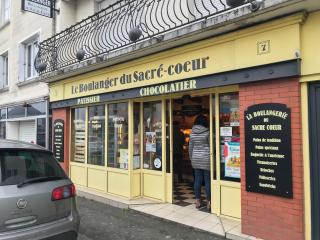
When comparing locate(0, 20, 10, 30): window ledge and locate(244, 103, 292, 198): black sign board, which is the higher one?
locate(0, 20, 10, 30): window ledge

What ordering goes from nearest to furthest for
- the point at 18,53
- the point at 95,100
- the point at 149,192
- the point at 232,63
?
the point at 232,63 → the point at 149,192 → the point at 95,100 → the point at 18,53

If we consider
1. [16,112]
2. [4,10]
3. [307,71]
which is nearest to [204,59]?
[307,71]

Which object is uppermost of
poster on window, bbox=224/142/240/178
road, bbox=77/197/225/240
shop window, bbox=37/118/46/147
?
shop window, bbox=37/118/46/147

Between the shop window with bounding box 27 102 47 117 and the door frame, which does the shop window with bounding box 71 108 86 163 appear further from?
the door frame

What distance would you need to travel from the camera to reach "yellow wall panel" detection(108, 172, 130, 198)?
7777 millimetres

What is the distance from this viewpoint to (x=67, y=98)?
9.59m

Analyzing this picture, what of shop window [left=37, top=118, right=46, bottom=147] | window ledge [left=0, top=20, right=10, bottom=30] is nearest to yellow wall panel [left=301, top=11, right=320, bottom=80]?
shop window [left=37, top=118, right=46, bottom=147]

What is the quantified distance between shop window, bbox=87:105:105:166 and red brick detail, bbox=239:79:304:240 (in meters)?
4.41

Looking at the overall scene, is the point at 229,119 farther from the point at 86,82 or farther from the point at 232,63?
the point at 86,82

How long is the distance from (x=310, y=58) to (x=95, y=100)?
544cm

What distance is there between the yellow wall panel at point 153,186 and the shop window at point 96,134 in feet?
4.84

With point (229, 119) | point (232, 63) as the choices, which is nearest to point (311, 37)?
point (232, 63)

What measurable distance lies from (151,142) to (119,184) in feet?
4.23

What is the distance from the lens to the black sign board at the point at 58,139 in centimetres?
987
